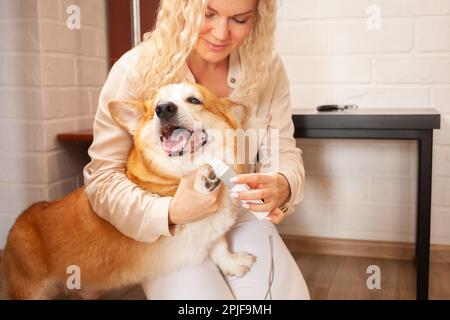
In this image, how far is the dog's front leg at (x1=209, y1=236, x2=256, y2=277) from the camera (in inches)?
33.2

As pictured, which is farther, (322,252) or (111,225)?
(322,252)

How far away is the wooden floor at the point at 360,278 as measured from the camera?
98cm

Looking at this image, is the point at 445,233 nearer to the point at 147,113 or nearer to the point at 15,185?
the point at 147,113

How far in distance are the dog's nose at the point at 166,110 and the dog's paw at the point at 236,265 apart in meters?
0.28

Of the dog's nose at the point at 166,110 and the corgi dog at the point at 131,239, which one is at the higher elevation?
the dog's nose at the point at 166,110

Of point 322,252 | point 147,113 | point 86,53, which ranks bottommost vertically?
point 322,252

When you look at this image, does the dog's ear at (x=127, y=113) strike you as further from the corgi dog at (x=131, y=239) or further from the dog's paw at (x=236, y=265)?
the dog's paw at (x=236, y=265)

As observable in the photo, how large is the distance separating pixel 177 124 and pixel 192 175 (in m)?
0.09

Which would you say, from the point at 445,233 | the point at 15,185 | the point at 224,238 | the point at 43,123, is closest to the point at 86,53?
the point at 43,123

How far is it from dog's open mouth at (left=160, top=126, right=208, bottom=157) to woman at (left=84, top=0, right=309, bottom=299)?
5 centimetres

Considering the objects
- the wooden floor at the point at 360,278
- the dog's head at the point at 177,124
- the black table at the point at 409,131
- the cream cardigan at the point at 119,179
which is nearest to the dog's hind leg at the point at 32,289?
the cream cardigan at the point at 119,179

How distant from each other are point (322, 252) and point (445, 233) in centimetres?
28

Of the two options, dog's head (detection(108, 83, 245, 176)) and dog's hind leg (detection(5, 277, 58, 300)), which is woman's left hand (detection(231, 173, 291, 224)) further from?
dog's hind leg (detection(5, 277, 58, 300))

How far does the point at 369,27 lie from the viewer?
1.21m
